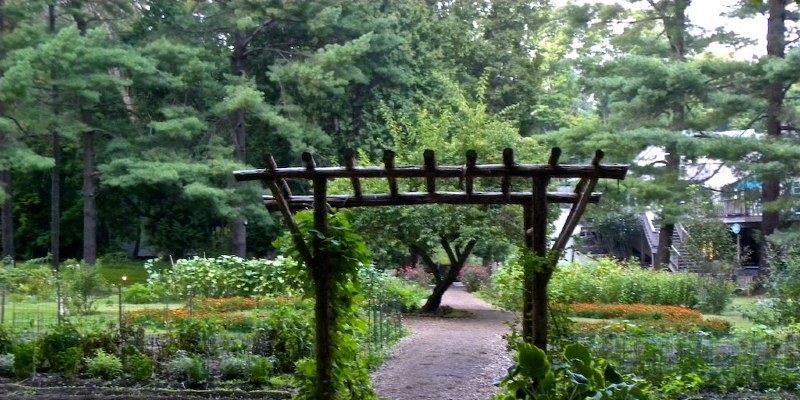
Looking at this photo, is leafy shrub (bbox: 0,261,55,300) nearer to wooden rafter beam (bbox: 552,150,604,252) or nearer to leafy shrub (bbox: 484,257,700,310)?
leafy shrub (bbox: 484,257,700,310)

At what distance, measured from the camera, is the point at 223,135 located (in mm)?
25312

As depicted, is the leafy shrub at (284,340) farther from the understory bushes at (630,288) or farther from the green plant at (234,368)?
the understory bushes at (630,288)

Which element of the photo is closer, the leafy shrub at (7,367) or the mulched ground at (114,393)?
the mulched ground at (114,393)

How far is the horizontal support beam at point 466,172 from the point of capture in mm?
6348

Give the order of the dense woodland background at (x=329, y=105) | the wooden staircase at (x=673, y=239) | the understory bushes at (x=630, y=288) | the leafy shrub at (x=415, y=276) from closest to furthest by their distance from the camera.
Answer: the understory bushes at (x=630, y=288)
the dense woodland background at (x=329, y=105)
the leafy shrub at (x=415, y=276)
the wooden staircase at (x=673, y=239)

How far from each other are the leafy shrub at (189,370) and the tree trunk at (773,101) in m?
16.0

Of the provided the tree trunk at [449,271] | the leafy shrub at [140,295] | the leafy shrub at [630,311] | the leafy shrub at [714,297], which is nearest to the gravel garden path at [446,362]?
the tree trunk at [449,271]

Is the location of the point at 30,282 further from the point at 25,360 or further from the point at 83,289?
the point at 25,360

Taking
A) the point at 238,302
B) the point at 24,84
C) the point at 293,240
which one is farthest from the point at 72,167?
the point at 293,240

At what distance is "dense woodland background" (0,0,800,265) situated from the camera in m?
20.2

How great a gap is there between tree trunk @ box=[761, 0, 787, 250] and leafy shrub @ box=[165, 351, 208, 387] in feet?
52.6

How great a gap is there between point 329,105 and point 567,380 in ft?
71.1

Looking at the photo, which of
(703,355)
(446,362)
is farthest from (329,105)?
(703,355)

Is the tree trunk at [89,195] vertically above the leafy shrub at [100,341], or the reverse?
the tree trunk at [89,195]
